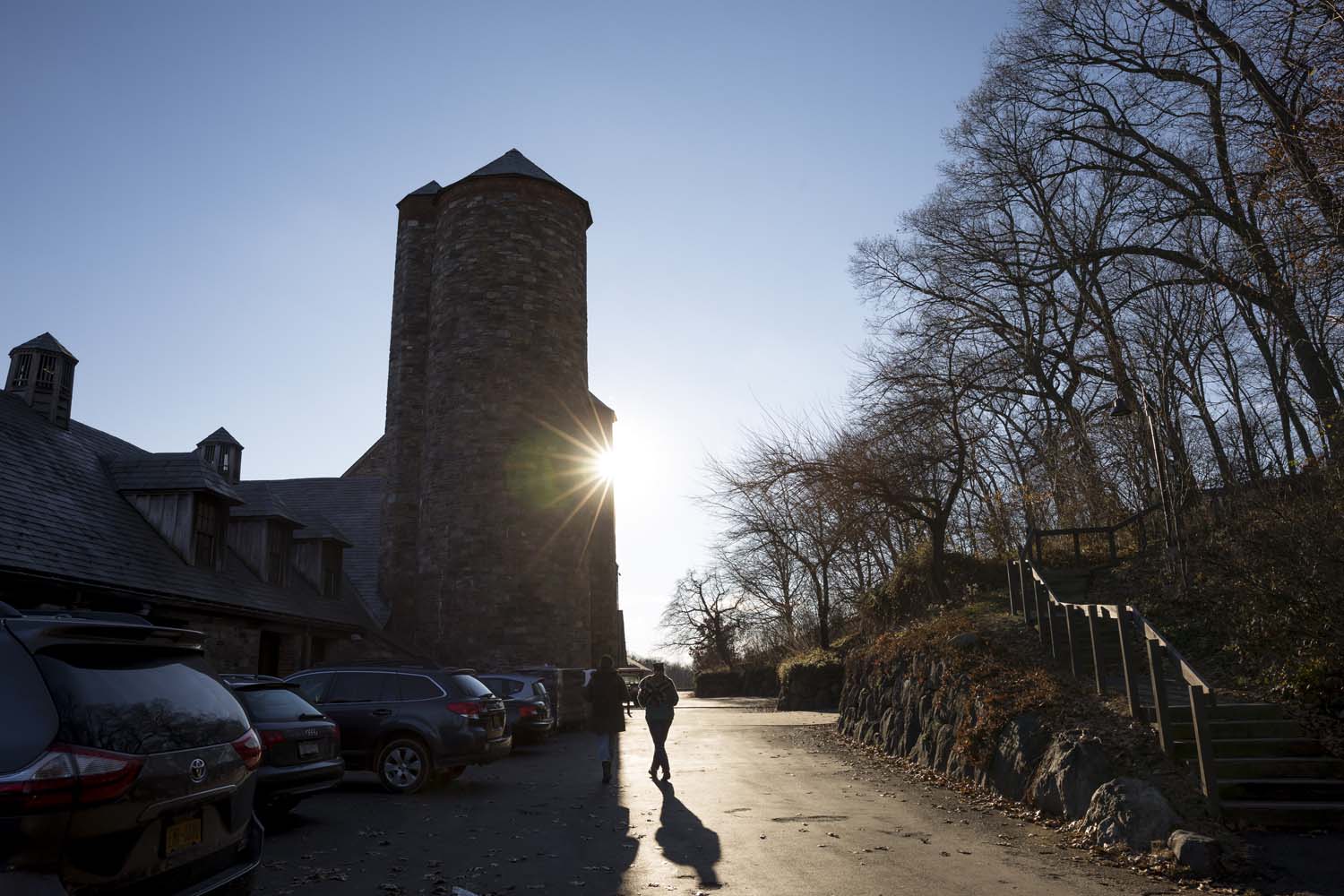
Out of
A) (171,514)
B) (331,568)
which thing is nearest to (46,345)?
(171,514)

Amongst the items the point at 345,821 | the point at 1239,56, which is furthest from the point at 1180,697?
the point at 1239,56

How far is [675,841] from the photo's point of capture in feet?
27.1

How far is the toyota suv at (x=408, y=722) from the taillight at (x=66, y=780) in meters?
8.10

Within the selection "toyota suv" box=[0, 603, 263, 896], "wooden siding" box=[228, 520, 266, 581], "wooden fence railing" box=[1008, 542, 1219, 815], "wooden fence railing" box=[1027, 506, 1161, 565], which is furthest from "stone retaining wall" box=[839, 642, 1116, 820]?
"wooden siding" box=[228, 520, 266, 581]

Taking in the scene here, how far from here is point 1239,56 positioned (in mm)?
14625

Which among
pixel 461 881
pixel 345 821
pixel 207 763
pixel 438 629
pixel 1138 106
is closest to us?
pixel 207 763

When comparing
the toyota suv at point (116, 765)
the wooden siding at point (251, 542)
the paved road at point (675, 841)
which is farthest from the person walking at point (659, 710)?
the wooden siding at point (251, 542)

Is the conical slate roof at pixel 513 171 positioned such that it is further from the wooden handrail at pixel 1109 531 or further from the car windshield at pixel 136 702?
the car windshield at pixel 136 702

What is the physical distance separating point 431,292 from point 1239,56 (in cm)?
2298

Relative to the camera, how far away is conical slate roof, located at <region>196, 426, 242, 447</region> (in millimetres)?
29828

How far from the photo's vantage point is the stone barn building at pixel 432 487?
19234mm

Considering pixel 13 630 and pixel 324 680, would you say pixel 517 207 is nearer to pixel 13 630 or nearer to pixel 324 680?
pixel 324 680

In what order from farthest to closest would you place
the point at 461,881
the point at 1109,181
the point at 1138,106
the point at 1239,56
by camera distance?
the point at 1109,181 < the point at 1138,106 < the point at 1239,56 < the point at 461,881

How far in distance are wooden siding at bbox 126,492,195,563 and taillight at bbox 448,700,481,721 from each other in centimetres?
1024
